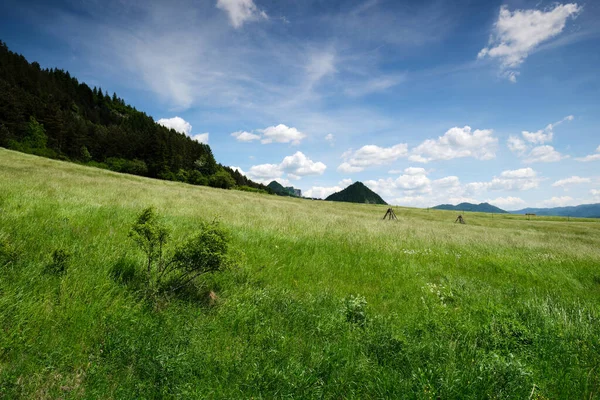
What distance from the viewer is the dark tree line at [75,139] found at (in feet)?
218

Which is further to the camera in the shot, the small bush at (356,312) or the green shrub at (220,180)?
the green shrub at (220,180)

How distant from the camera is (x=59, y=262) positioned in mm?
4312

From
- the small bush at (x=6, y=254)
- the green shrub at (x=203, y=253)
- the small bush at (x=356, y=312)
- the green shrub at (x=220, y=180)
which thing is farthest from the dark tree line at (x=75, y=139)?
the small bush at (x=356, y=312)

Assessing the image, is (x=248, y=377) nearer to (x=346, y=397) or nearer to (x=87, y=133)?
(x=346, y=397)

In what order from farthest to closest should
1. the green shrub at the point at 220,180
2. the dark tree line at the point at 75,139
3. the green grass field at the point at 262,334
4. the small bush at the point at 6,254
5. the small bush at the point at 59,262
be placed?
the green shrub at the point at 220,180 → the dark tree line at the point at 75,139 → the small bush at the point at 59,262 → the small bush at the point at 6,254 → the green grass field at the point at 262,334

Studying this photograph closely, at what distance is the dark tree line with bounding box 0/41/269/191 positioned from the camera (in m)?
66.5

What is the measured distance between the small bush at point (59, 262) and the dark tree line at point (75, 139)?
261 feet

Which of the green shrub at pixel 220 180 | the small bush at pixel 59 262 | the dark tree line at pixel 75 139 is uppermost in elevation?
the dark tree line at pixel 75 139

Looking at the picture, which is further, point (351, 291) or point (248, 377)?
point (351, 291)

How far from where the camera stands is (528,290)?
7078 millimetres

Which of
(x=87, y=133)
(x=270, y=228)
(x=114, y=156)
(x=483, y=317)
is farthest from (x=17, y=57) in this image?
(x=483, y=317)

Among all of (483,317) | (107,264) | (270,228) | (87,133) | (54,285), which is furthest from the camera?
(87,133)

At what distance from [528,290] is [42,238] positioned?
11.5m

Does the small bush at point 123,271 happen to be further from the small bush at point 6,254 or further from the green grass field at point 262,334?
the small bush at point 6,254
